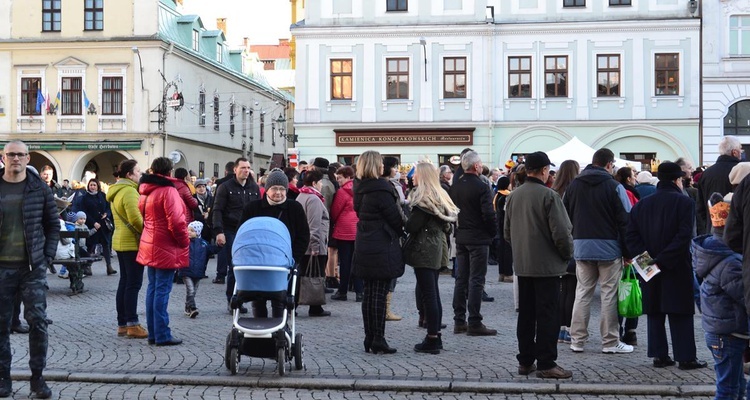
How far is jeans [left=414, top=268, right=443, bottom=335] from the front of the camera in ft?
32.8

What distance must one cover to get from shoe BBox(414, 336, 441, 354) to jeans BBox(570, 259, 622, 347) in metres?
1.44

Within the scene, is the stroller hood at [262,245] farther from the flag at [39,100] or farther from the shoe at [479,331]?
the flag at [39,100]

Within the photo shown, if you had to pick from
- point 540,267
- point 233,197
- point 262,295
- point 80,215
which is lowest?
point 262,295

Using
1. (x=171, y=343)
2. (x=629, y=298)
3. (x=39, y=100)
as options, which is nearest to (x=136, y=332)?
(x=171, y=343)

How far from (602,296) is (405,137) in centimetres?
2875

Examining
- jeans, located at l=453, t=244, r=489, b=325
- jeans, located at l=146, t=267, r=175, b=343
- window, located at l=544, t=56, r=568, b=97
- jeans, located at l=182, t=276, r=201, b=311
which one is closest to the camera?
jeans, located at l=146, t=267, r=175, b=343

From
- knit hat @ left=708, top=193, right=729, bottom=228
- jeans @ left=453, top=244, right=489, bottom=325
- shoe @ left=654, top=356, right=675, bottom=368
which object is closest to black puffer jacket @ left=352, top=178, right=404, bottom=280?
jeans @ left=453, top=244, right=489, bottom=325

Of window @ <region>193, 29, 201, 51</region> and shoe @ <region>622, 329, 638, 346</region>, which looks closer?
shoe @ <region>622, 329, 638, 346</region>

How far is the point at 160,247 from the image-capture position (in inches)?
414

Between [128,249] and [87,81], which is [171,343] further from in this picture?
[87,81]

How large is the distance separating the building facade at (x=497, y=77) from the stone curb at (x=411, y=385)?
1181 inches

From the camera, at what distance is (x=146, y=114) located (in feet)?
147

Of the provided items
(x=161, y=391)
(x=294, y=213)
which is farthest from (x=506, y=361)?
(x=161, y=391)

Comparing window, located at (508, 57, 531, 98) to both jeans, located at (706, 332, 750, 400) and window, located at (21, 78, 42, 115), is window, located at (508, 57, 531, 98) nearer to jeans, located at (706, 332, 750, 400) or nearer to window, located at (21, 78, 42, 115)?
window, located at (21, 78, 42, 115)
